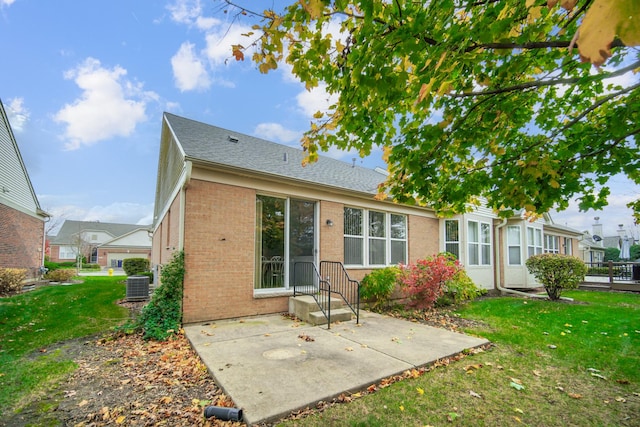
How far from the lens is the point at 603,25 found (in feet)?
3.01

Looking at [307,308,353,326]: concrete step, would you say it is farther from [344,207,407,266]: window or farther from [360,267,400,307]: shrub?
[344,207,407,266]: window

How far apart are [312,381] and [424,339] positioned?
2.78 meters

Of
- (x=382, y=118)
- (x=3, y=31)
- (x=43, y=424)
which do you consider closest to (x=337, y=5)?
(x=382, y=118)

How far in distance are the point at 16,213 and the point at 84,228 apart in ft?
136

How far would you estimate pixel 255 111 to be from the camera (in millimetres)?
13383

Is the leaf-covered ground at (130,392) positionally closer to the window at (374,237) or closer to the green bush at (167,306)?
the green bush at (167,306)

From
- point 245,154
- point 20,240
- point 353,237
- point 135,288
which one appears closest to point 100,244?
point 20,240

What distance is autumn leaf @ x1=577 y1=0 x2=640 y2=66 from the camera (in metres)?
0.89

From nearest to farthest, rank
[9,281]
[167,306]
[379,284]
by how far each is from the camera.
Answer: [167,306], [379,284], [9,281]

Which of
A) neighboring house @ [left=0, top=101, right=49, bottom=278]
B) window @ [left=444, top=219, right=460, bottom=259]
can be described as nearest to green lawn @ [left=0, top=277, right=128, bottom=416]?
neighboring house @ [left=0, top=101, right=49, bottom=278]

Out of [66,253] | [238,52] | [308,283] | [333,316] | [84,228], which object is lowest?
[66,253]

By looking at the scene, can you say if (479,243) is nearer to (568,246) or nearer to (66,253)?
(568,246)

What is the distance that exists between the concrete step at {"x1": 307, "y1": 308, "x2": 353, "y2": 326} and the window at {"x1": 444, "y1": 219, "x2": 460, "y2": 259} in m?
6.67

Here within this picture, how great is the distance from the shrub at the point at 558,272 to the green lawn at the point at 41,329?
13037mm
